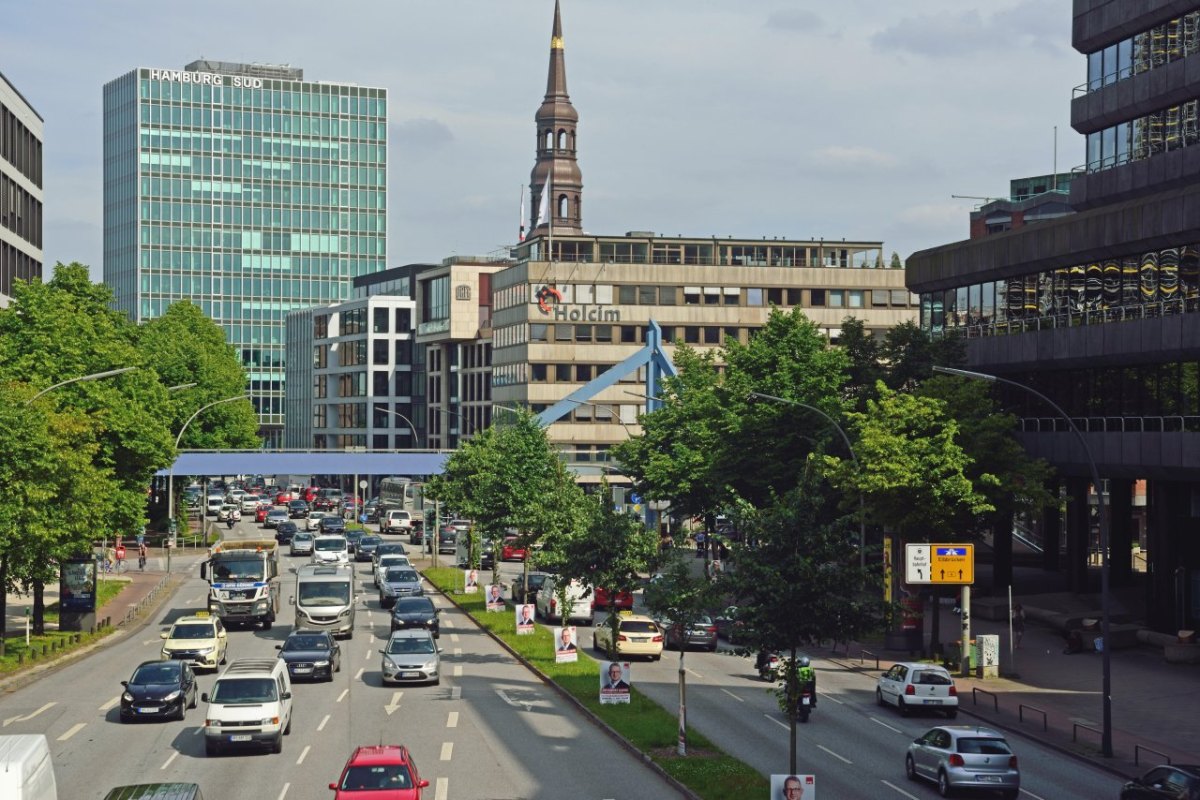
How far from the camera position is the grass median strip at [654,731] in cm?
3278

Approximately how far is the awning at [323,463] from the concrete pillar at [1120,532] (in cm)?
6163

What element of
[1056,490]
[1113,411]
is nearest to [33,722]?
[1113,411]

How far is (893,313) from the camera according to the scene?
151250 mm

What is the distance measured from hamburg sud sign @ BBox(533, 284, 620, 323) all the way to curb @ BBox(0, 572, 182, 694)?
5747cm

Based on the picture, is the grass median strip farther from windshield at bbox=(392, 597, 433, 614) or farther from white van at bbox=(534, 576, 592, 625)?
white van at bbox=(534, 576, 592, 625)

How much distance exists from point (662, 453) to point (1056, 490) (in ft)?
73.2

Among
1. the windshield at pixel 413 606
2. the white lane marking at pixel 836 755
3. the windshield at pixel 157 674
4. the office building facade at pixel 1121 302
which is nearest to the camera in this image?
the white lane marking at pixel 836 755

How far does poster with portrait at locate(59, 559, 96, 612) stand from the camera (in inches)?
2562

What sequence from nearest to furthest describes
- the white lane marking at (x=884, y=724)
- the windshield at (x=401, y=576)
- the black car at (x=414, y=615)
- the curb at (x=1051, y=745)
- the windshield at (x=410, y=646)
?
the curb at (x=1051, y=745) < the white lane marking at (x=884, y=724) < the windshield at (x=410, y=646) < the black car at (x=414, y=615) < the windshield at (x=401, y=576)

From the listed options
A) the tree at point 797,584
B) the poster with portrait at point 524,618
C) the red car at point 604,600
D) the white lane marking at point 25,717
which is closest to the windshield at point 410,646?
the red car at point 604,600

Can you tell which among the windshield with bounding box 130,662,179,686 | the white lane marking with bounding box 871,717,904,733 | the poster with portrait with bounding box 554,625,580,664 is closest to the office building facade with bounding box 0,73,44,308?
the poster with portrait with bounding box 554,625,580,664

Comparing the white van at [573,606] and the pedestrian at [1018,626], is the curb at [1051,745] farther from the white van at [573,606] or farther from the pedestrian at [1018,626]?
the white van at [573,606]

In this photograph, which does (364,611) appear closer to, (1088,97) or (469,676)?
(469,676)

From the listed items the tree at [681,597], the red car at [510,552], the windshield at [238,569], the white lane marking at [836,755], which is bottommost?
the red car at [510,552]
